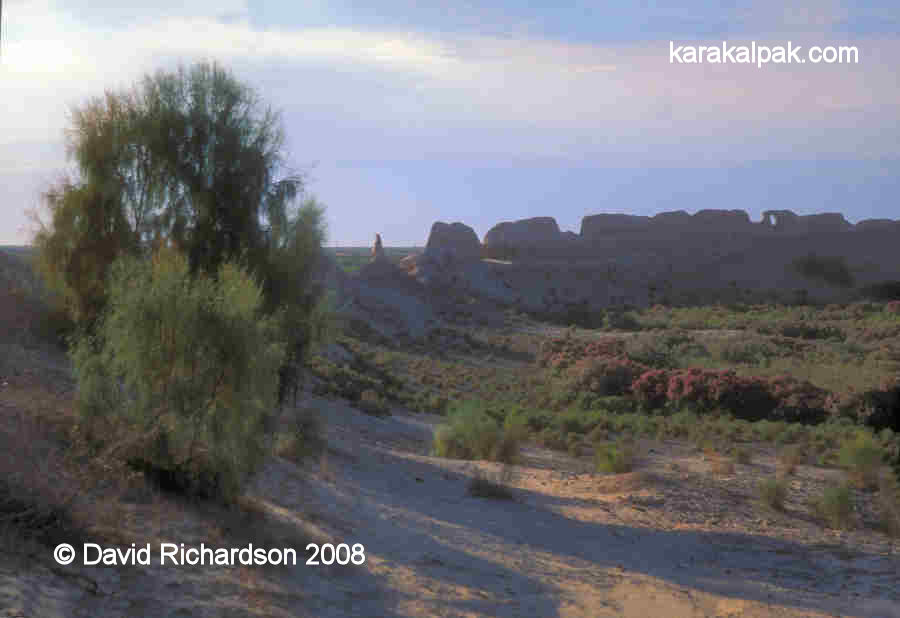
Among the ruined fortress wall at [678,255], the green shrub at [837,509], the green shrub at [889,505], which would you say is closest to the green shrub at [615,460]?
the green shrub at [837,509]

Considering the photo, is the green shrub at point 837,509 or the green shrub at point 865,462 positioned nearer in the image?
the green shrub at point 837,509

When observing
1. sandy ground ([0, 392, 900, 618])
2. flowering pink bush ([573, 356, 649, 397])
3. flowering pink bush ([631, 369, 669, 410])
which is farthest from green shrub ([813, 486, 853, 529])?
flowering pink bush ([573, 356, 649, 397])

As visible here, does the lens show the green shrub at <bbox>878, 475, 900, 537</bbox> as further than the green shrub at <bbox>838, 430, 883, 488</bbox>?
No

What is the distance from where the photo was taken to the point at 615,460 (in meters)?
20.1

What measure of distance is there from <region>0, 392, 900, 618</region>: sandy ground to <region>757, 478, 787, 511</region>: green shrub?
0.41 m

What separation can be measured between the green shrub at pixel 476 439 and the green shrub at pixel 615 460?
6.46 ft

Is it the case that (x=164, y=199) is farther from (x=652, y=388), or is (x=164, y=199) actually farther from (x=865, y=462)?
(x=652, y=388)

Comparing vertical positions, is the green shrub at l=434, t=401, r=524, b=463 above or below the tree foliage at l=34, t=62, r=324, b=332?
below

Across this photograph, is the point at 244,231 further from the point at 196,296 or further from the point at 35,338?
the point at 196,296

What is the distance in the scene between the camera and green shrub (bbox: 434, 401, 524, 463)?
65.9 feet

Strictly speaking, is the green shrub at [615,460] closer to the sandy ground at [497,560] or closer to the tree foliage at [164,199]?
the sandy ground at [497,560]

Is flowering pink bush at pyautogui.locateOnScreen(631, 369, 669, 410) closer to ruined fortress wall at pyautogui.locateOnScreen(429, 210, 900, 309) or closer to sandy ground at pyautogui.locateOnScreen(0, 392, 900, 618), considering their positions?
sandy ground at pyautogui.locateOnScreen(0, 392, 900, 618)

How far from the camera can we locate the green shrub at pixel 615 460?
19.9 m

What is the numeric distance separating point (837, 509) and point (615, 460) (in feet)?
18.3
